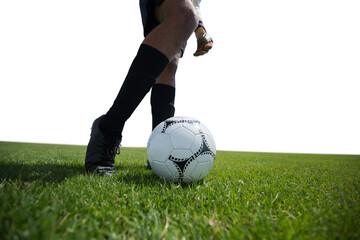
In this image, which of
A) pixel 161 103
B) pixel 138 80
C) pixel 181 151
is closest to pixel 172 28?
pixel 138 80

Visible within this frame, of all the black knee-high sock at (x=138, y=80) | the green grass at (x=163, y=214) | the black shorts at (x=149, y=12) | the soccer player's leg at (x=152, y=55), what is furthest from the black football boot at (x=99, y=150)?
the black shorts at (x=149, y=12)

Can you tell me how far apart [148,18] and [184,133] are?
1.29 m

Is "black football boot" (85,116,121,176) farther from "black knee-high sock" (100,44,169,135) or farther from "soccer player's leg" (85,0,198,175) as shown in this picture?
"black knee-high sock" (100,44,169,135)

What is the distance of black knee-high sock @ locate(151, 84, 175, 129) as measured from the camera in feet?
8.64

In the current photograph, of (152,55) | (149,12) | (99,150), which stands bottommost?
(99,150)

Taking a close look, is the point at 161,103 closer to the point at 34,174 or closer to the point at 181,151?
the point at 181,151

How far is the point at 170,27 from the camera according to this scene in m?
1.91

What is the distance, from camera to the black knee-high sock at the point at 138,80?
1.90 metres

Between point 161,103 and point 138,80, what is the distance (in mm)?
780

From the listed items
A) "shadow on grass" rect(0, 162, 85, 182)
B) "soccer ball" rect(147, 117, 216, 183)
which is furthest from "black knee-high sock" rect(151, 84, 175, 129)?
"shadow on grass" rect(0, 162, 85, 182)

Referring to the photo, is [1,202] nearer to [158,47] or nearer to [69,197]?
[69,197]

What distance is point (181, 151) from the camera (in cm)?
185

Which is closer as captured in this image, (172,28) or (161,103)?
(172,28)

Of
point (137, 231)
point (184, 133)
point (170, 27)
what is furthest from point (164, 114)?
point (137, 231)
